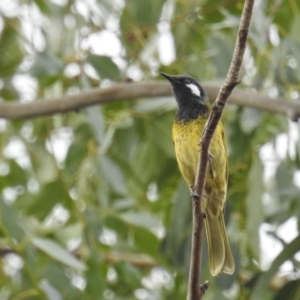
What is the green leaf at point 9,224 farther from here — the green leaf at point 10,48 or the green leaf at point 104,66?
the green leaf at point 10,48

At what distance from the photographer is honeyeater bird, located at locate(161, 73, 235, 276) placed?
2664 mm

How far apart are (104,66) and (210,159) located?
103 cm

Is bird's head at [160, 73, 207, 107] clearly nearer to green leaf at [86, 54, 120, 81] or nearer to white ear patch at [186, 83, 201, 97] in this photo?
white ear patch at [186, 83, 201, 97]

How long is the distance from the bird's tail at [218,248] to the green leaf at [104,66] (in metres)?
0.95

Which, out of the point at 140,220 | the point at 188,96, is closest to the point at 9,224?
the point at 140,220

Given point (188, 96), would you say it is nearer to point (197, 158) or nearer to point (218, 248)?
point (197, 158)

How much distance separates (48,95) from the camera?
13.3 feet

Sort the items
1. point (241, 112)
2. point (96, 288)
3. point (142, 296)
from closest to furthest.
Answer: point (96, 288), point (241, 112), point (142, 296)

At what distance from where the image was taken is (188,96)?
9.52 feet

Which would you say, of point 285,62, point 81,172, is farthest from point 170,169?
point 285,62

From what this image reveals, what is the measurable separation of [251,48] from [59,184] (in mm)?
1079

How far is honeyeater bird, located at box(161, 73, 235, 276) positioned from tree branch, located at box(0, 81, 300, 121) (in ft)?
0.69

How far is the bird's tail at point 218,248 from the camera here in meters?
2.58

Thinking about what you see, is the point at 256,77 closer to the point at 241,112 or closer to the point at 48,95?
the point at 241,112
